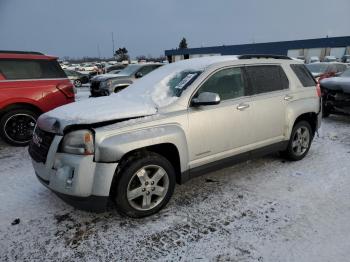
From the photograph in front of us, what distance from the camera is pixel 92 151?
321 cm

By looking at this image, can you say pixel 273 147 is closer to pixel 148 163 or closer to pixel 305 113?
pixel 305 113

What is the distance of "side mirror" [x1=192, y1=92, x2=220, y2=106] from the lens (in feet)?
12.4

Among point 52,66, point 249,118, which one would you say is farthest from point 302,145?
point 52,66

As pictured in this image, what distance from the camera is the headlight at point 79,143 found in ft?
10.6

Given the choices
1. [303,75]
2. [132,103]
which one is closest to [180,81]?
[132,103]

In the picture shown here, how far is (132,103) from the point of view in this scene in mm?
3961

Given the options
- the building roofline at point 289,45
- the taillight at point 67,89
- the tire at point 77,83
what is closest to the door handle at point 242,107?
the taillight at point 67,89

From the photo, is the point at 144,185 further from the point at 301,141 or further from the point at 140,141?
the point at 301,141

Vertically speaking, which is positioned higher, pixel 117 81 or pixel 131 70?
pixel 131 70

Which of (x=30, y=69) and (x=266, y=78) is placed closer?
(x=266, y=78)

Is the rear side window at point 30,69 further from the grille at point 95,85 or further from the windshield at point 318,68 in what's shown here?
the windshield at point 318,68

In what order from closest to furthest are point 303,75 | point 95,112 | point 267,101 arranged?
point 95,112 → point 267,101 → point 303,75

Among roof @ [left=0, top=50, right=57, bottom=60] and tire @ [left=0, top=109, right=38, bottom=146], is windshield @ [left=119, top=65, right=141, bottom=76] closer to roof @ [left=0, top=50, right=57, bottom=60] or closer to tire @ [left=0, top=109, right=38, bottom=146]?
roof @ [left=0, top=50, right=57, bottom=60]

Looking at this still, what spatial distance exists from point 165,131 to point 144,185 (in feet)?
2.05
